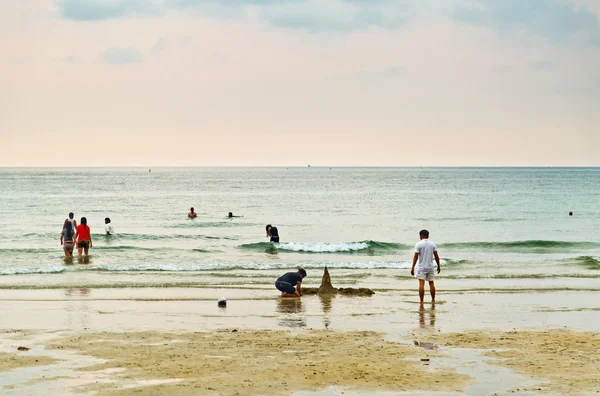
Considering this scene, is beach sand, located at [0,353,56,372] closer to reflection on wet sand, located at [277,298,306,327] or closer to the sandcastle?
reflection on wet sand, located at [277,298,306,327]

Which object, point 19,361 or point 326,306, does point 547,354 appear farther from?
point 19,361

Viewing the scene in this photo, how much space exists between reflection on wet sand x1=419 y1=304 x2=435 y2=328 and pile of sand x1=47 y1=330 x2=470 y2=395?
177 centimetres

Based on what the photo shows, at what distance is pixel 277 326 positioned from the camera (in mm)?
15156

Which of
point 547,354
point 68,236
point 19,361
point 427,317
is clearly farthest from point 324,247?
point 19,361

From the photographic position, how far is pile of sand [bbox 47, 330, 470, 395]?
10148 mm

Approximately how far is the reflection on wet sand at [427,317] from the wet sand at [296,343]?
4 centimetres

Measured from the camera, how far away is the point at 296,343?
13133 millimetres

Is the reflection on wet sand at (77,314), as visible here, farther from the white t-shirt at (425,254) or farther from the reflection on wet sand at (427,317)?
the white t-shirt at (425,254)

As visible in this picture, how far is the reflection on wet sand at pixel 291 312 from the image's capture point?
15.5 meters

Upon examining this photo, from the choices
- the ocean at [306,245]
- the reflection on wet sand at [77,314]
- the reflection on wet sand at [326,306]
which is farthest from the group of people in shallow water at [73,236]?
the reflection on wet sand at [326,306]

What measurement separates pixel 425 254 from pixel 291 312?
351 centimetres

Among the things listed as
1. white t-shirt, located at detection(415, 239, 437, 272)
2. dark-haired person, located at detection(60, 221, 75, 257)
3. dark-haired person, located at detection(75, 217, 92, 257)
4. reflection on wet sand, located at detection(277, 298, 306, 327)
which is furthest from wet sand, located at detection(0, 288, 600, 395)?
dark-haired person, located at detection(75, 217, 92, 257)

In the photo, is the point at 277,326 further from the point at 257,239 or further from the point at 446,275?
the point at 257,239

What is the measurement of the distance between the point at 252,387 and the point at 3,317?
828 cm
